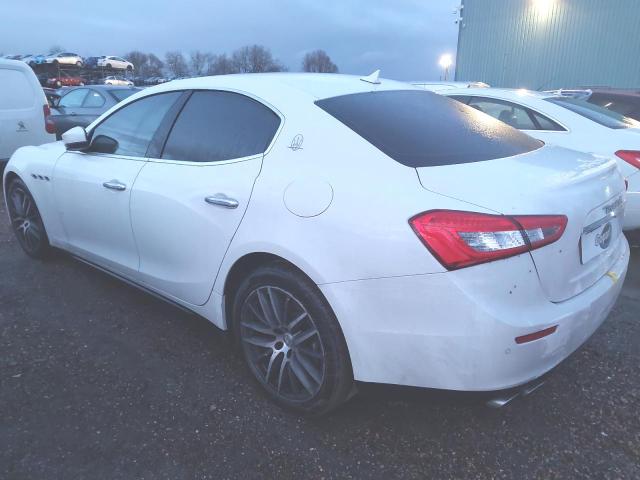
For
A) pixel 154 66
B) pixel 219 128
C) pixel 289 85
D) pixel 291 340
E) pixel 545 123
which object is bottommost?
pixel 154 66

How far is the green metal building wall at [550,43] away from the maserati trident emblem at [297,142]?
71.9ft

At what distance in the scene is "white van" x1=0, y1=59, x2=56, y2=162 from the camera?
23.0ft

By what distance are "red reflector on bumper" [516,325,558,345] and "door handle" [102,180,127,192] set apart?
2330 mm

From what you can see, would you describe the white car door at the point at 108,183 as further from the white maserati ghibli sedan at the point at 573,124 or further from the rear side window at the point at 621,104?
the rear side window at the point at 621,104

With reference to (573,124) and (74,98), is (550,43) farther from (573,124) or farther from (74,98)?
(573,124)

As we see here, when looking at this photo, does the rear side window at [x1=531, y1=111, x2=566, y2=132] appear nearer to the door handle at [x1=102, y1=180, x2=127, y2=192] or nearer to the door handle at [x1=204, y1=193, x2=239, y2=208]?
the door handle at [x1=204, y1=193, x2=239, y2=208]

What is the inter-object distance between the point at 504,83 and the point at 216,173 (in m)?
22.7

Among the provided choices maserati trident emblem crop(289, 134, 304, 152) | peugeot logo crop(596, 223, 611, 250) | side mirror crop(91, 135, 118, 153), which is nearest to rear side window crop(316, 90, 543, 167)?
maserati trident emblem crop(289, 134, 304, 152)

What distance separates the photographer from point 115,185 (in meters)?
3.14

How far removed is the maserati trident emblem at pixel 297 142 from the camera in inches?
92.5

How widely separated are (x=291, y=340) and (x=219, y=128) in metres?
1.19

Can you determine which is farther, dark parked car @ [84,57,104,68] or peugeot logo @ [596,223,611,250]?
Answer: dark parked car @ [84,57,104,68]

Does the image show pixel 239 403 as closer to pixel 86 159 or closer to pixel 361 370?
pixel 361 370

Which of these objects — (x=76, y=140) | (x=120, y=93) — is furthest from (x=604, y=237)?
(x=120, y=93)
